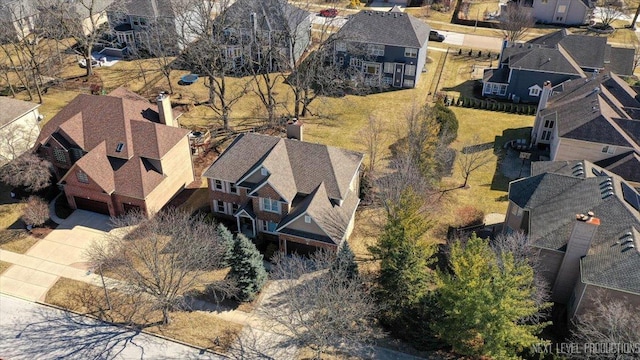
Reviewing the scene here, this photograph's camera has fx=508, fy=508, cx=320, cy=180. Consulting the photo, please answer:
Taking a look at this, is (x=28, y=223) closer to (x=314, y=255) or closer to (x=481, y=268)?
(x=314, y=255)

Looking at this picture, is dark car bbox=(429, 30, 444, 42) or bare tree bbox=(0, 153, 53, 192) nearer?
bare tree bbox=(0, 153, 53, 192)

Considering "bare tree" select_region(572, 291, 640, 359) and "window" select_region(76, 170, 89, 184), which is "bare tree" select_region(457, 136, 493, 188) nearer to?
"bare tree" select_region(572, 291, 640, 359)

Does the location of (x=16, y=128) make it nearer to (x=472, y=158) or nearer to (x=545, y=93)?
(x=472, y=158)

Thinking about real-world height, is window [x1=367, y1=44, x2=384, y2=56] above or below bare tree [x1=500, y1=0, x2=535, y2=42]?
below

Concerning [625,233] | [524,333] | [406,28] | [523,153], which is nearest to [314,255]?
[524,333]

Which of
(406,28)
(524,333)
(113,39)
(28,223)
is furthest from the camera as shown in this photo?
(113,39)

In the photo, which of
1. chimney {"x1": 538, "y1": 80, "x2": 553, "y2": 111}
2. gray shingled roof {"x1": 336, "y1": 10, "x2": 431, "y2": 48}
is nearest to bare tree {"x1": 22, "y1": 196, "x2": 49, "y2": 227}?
gray shingled roof {"x1": 336, "y1": 10, "x2": 431, "y2": 48}

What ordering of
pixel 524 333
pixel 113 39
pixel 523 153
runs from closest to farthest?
1. pixel 524 333
2. pixel 523 153
3. pixel 113 39
